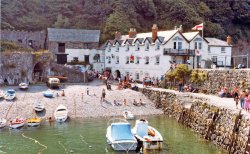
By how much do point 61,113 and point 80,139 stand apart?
9.96 m

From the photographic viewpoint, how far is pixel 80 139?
113ft

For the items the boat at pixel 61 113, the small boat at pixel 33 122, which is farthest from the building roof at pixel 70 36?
the small boat at pixel 33 122

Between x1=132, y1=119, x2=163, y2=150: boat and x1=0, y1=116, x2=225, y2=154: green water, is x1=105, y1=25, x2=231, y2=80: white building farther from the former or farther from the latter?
x1=132, y1=119, x2=163, y2=150: boat

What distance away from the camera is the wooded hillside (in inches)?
3499

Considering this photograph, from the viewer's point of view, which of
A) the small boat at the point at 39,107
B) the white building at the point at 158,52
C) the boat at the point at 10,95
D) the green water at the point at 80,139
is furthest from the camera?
the white building at the point at 158,52

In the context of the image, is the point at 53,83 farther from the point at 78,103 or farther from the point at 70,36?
the point at 70,36

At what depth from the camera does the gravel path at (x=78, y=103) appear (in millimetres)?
45184

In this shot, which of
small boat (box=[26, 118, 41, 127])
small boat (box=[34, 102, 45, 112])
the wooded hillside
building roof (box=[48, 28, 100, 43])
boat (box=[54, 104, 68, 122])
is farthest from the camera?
the wooded hillside

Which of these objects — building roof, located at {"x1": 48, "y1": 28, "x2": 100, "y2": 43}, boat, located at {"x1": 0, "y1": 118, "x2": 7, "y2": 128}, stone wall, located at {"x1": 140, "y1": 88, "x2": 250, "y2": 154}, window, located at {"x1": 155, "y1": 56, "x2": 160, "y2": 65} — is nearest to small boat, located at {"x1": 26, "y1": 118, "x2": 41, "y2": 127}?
boat, located at {"x1": 0, "y1": 118, "x2": 7, "y2": 128}

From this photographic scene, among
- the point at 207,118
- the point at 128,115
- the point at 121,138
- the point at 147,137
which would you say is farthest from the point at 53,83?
the point at 147,137

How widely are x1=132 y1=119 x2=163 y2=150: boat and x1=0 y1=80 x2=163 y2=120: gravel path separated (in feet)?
46.7

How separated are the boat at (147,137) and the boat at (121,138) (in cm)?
76

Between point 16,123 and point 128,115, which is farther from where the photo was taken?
point 128,115

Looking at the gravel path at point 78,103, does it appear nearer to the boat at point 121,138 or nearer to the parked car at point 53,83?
the parked car at point 53,83
